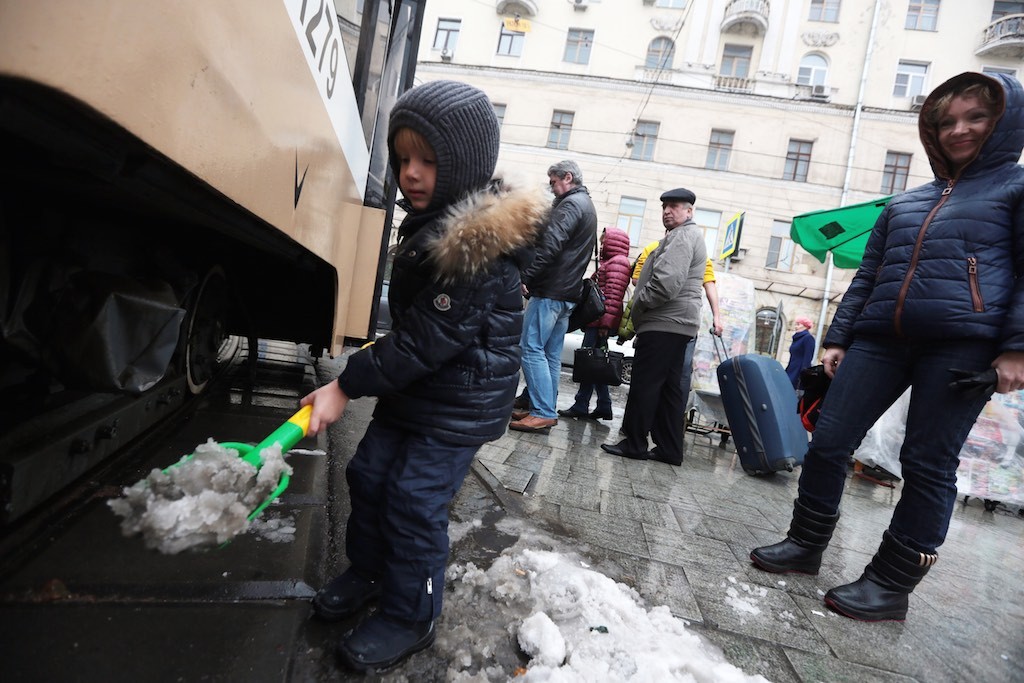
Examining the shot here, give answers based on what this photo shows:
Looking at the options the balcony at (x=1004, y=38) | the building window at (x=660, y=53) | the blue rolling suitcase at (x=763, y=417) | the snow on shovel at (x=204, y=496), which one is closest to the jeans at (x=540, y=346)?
the blue rolling suitcase at (x=763, y=417)

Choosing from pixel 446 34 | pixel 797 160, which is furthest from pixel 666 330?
pixel 446 34

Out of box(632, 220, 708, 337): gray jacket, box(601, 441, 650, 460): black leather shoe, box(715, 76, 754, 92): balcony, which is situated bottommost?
box(601, 441, 650, 460): black leather shoe

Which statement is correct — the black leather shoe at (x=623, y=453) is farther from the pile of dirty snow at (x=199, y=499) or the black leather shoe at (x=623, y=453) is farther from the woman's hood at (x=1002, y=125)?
the pile of dirty snow at (x=199, y=499)

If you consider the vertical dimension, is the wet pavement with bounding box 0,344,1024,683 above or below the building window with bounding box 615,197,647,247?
below

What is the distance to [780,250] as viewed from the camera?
789 inches

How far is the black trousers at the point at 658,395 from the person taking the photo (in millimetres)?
3695

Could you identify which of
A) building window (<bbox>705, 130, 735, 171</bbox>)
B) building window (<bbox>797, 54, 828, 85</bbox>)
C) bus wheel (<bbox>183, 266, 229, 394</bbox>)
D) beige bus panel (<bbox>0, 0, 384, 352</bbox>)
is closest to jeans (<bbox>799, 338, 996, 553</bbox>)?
beige bus panel (<bbox>0, 0, 384, 352</bbox>)

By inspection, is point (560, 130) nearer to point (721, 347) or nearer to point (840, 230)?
point (721, 347)

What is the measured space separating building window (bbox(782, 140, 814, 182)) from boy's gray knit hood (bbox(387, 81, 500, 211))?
22294 mm

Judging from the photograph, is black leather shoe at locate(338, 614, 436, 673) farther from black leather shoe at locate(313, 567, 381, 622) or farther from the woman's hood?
the woman's hood

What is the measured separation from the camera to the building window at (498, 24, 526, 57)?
22.6 m

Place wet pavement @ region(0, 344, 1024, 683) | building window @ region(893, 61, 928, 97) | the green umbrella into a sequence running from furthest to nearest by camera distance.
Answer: building window @ region(893, 61, 928, 97)
the green umbrella
wet pavement @ region(0, 344, 1024, 683)

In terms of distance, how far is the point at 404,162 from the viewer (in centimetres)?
149

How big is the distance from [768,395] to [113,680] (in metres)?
3.88
